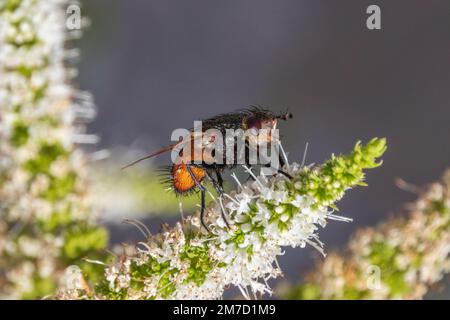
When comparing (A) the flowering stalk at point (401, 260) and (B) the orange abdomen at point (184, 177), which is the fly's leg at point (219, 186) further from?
(A) the flowering stalk at point (401, 260)

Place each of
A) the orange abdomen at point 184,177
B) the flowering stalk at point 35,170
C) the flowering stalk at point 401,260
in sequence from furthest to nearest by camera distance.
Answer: the flowering stalk at point 35,170
the flowering stalk at point 401,260
the orange abdomen at point 184,177

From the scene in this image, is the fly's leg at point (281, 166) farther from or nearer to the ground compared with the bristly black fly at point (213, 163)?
nearer to the ground

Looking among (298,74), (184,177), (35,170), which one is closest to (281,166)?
(184,177)

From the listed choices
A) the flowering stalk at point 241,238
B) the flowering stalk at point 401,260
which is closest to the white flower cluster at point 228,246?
the flowering stalk at point 241,238

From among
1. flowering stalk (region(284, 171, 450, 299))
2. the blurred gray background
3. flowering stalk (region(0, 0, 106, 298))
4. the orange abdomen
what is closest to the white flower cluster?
the orange abdomen

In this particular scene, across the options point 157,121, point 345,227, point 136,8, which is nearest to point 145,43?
point 136,8

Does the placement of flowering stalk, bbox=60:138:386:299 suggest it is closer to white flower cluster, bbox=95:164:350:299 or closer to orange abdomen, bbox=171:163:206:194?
white flower cluster, bbox=95:164:350:299

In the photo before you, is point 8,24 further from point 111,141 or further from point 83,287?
point 111,141
